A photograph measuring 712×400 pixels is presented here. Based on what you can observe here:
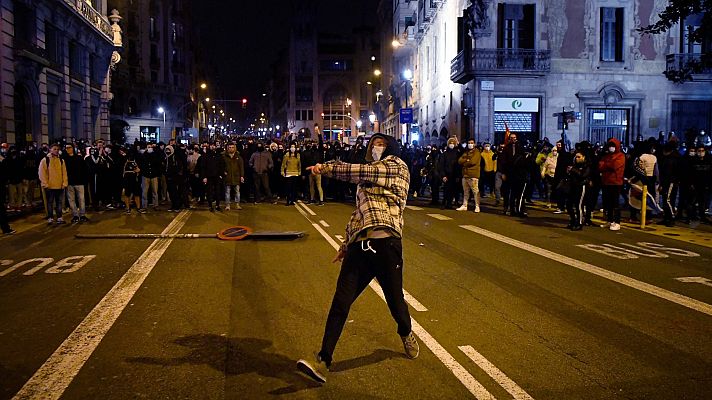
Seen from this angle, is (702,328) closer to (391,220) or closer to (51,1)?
(391,220)

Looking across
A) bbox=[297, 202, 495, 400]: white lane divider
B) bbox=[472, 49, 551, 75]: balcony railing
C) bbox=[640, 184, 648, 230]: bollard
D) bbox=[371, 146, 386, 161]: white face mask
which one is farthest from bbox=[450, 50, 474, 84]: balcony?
bbox=[371, 146, 386, 161]: white face mask

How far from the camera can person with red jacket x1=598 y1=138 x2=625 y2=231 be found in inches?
566

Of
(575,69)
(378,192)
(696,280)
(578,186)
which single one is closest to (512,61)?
(575,69)

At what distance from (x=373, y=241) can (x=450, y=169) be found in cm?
1491

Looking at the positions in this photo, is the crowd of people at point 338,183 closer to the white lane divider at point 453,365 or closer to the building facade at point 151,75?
the white lane divider at point 453,365

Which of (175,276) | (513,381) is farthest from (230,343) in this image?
(175,276)

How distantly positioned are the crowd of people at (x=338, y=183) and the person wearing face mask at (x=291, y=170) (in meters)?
0.04

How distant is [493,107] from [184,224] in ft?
71.2

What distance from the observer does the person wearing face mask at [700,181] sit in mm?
15578

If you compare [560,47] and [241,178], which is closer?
[241,178]

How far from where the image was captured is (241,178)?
19953mm

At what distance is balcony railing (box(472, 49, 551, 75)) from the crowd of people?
9098 mm

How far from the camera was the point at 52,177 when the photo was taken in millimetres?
15734

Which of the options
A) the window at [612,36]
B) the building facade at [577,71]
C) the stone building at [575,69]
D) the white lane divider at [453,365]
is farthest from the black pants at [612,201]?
the window at [612,36]
